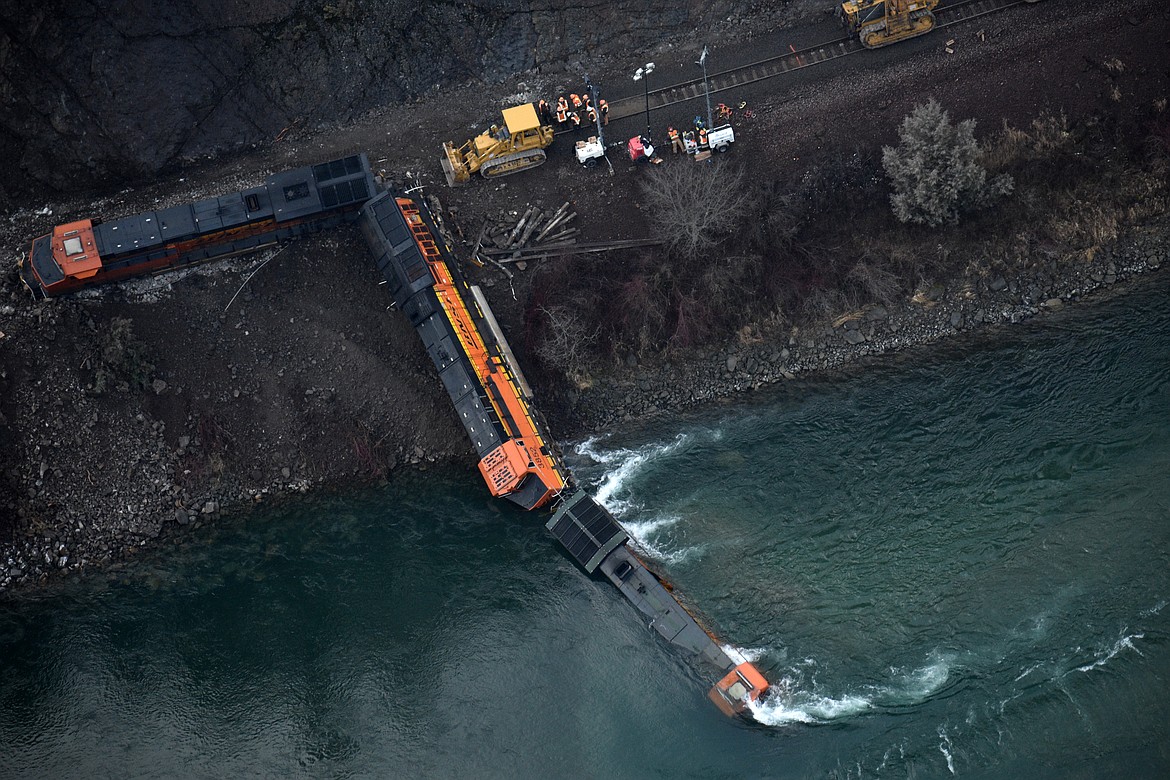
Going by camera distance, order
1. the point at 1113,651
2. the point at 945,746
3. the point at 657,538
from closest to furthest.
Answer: the point at 945,746 → the point at 1113,651 → the point at 657,538

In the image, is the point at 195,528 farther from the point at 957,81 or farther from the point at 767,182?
the point at 957,81

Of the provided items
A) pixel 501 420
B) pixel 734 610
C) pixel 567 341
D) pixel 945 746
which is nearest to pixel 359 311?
pixel 501 420

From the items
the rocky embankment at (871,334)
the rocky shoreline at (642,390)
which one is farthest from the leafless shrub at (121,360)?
the rocky embankment at (871,334)

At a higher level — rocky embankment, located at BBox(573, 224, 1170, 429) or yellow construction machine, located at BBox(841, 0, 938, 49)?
yellow construction machine, located at BBox(841, 0, 938, 49)

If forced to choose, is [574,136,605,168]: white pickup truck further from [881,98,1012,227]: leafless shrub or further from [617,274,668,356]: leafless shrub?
[881,98,1012,227]: leafless shrub

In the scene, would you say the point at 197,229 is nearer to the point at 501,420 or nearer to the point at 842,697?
the point at 501,420

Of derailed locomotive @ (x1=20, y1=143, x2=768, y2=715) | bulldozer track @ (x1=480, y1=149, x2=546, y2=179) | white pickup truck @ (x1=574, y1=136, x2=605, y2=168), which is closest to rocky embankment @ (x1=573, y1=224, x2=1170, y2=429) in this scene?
derailed locomotive @ (x1=20, y1=143, x2=768, y2=715)
